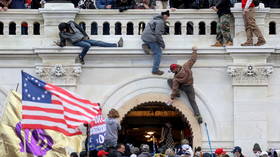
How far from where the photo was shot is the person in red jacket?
37.4m

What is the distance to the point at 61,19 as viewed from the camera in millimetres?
37812

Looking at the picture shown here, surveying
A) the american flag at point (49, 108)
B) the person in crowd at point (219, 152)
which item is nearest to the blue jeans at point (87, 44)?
the person in crowd at point (219, 152)

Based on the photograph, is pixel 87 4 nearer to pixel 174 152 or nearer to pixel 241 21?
pixel 241 21

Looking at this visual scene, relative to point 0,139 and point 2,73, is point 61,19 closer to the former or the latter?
point 2,73

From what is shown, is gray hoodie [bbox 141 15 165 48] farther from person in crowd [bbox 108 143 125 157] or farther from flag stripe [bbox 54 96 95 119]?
flag stripe [bbox 54 96 95 119]

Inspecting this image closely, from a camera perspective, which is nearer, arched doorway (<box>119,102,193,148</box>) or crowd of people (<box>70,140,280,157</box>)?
crowd of people (<box>70,140,280,157</box>)

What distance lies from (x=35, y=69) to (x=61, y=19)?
1.56 m

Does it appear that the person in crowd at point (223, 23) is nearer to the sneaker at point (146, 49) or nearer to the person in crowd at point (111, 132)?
the sneaker at point (146, 49)

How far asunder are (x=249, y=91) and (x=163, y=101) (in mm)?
2388

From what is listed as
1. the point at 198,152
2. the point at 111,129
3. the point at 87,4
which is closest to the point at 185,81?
the point at 198,152

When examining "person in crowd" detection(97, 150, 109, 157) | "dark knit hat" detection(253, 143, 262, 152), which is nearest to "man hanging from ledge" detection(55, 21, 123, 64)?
"person in crowd" detection(97, 150, 109, 157)

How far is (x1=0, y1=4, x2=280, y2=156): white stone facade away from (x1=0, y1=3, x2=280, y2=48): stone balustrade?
28 millimetres

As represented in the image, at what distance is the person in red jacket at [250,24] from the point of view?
3738cm

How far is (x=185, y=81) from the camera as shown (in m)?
37.2
